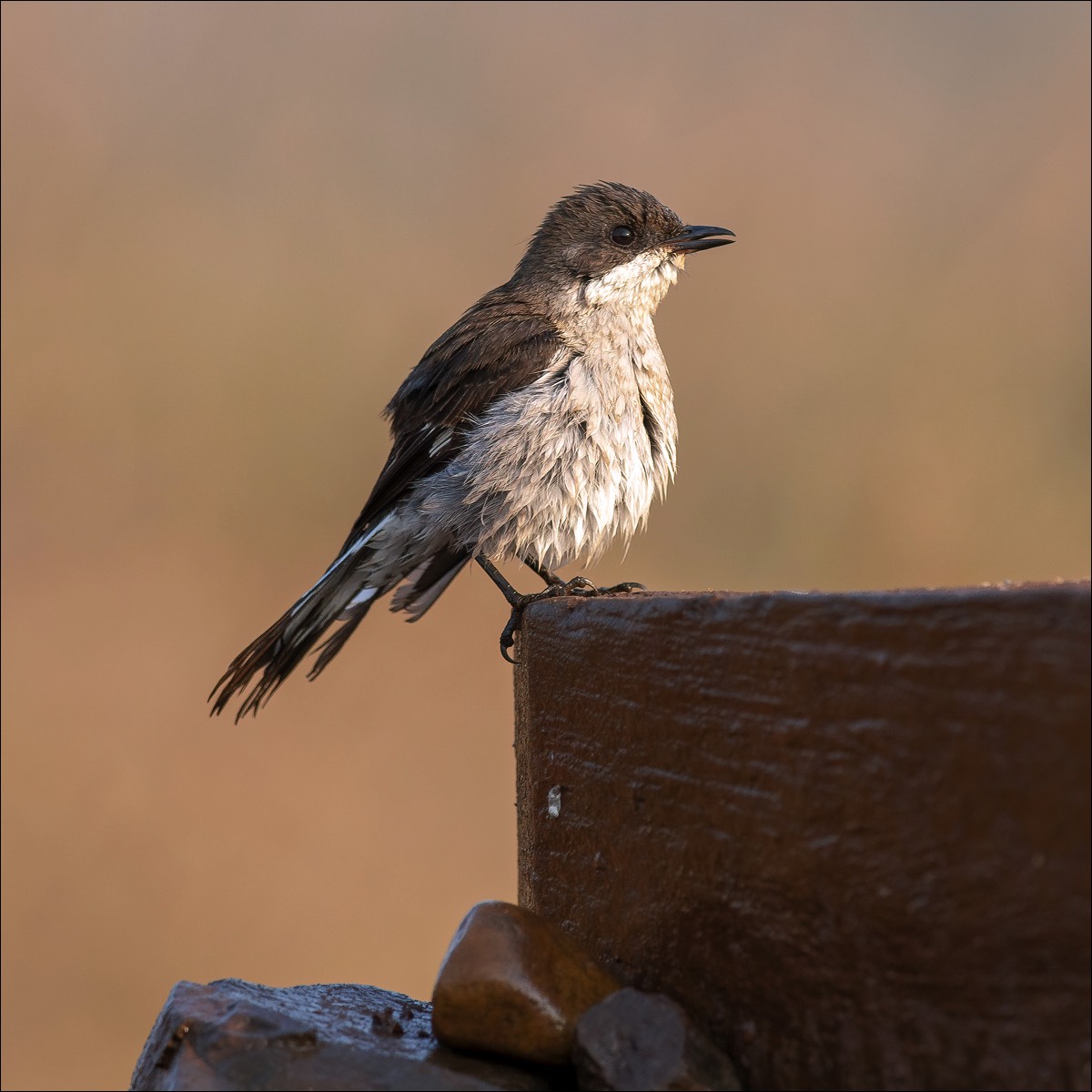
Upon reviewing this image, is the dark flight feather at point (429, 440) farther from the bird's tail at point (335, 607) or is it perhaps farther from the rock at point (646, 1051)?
the rock at point (646, 1051)

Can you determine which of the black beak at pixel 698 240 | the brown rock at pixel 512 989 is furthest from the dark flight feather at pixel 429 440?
the brown rock at pixel 512 989

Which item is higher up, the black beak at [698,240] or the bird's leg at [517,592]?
the black beak at [698,240]

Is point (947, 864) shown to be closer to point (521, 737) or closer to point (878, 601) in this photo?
point (878, 601)

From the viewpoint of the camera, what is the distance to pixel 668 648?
77.4 inches

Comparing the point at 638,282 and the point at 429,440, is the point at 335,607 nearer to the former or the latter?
the point at 429,440

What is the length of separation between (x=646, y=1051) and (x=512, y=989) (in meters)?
0.25

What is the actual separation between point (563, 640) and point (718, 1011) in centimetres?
72

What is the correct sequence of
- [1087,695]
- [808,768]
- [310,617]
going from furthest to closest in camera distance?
1. [310,617]
2. [808,768]
3. [1087,695]

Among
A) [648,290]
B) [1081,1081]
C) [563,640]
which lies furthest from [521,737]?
[648,290]

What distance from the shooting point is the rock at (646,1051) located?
68.4 inches

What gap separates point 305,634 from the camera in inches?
161

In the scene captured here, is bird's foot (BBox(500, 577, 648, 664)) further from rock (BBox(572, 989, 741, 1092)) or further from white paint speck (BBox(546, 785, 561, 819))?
rock (BBox(572, 989, 741, 1092))

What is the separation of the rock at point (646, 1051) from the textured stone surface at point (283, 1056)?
0.16m

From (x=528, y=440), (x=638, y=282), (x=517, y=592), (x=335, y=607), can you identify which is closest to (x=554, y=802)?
(x=517, y=592)
